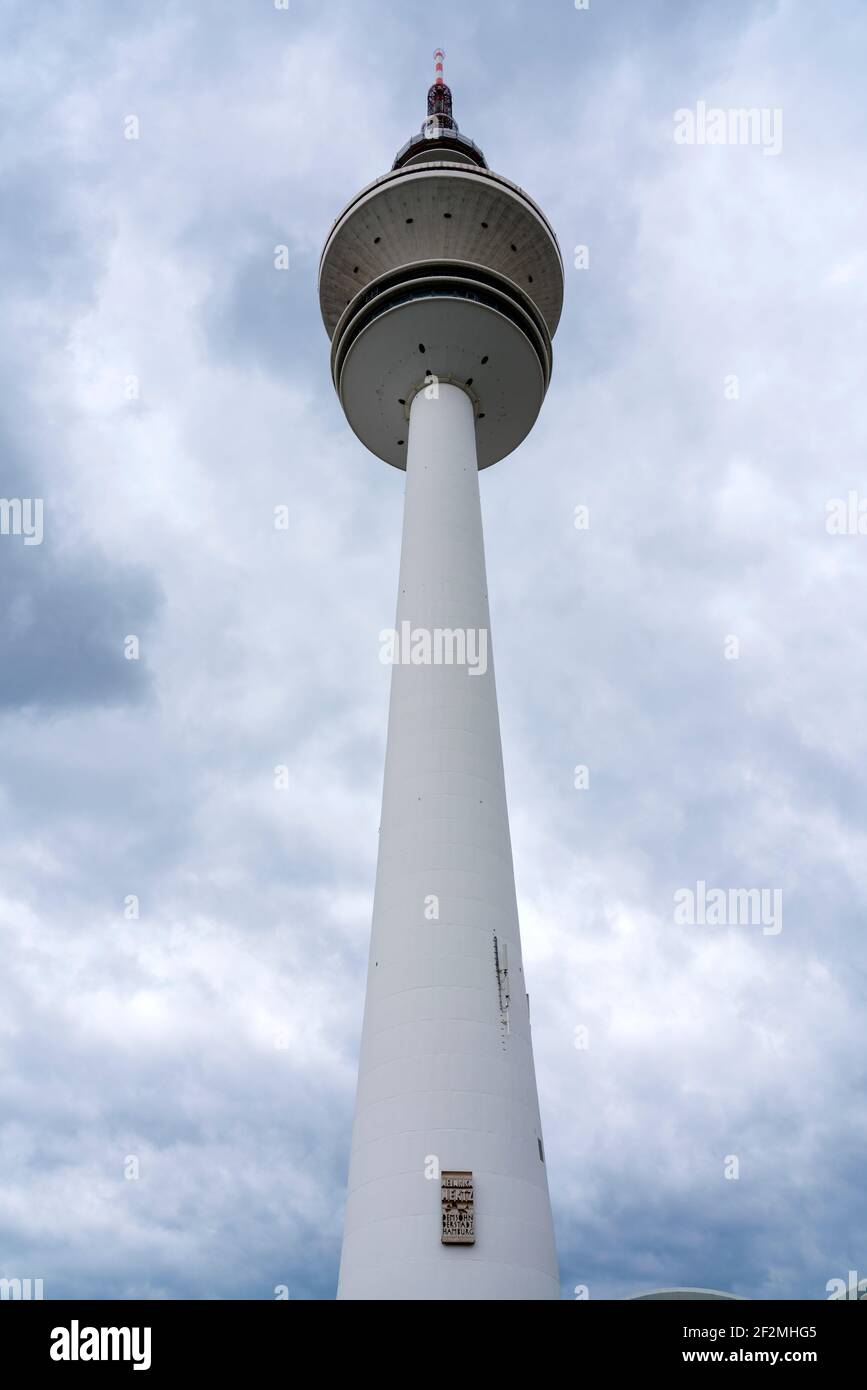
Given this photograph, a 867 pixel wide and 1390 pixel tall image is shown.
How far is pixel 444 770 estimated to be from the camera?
39.6m

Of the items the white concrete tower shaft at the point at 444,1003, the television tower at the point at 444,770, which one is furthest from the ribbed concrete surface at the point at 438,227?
the white concrete tower shaft at the point at 444,1003

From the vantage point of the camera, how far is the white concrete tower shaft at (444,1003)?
30938mm

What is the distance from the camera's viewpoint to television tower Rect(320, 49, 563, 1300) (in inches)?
1236

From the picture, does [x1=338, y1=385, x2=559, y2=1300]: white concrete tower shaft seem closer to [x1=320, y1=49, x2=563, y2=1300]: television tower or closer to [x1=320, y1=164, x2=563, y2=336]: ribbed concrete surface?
[x1=320, y1=49, x2=563, y2=1300]: television tower

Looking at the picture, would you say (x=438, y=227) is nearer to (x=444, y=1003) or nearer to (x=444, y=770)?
(x=444, y=770)

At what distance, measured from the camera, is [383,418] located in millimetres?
56438

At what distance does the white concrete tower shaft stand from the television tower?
0.06 m
